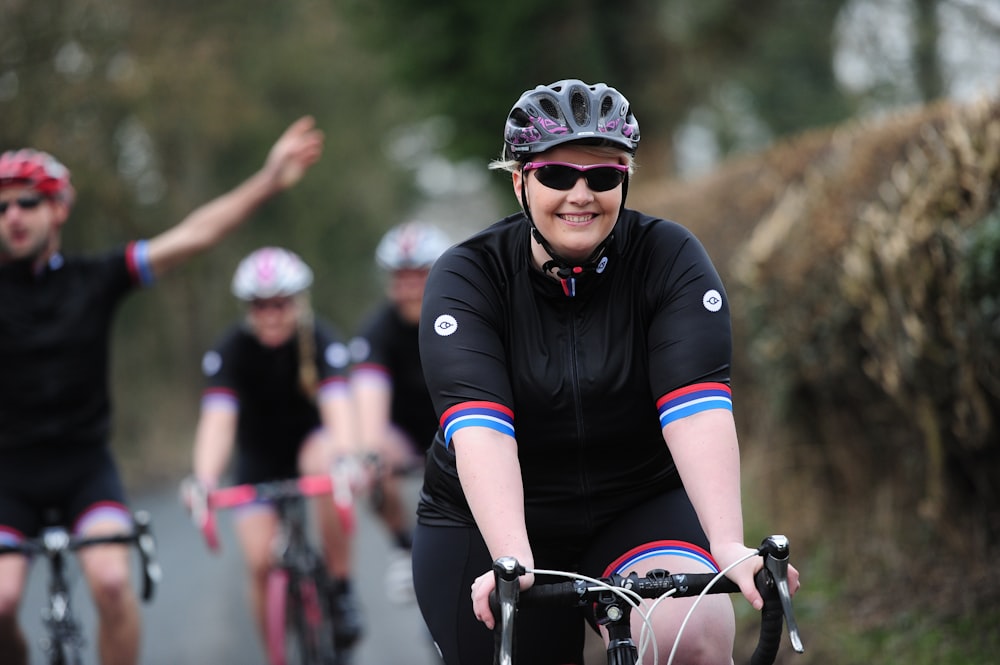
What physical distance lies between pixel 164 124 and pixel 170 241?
57.0 ft

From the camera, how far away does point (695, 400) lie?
10.4ft

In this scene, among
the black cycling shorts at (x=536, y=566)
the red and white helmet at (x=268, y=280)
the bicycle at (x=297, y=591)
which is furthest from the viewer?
the red and white helmet at (x=268, y=280)

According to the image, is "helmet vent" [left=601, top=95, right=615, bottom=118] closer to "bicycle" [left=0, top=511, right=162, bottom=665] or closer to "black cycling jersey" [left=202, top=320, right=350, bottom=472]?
"bicycle" [left=0, top=511, right=162, bottom=665]

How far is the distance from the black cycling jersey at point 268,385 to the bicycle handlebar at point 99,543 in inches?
84.9

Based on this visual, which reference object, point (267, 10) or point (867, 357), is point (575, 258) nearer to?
point (867, 357)

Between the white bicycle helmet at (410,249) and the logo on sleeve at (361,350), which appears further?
the logo on sleeve at (361,350)

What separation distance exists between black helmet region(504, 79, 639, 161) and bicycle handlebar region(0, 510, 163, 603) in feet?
8.63

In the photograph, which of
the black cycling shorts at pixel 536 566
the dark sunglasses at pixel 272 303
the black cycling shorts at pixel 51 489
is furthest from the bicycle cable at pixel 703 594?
the dark sunglasses at pixel 272 303

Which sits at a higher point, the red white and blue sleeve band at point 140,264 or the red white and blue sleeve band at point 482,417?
the red white and blue sleeve band at point 140,264

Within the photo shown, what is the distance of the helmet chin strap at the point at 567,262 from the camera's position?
334cm

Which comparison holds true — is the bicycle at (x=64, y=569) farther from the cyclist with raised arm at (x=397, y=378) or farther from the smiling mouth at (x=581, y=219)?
the smiling mouth at (x=581, y=219)

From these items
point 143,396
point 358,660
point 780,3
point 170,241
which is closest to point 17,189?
point 170,241

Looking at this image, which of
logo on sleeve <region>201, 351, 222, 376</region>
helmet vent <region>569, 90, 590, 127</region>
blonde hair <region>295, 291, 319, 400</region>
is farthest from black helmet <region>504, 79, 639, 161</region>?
logo on sleeve <region>201, 351, 222, 376</region>

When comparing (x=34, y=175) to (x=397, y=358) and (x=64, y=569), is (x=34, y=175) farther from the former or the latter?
(x=397, y=358)
